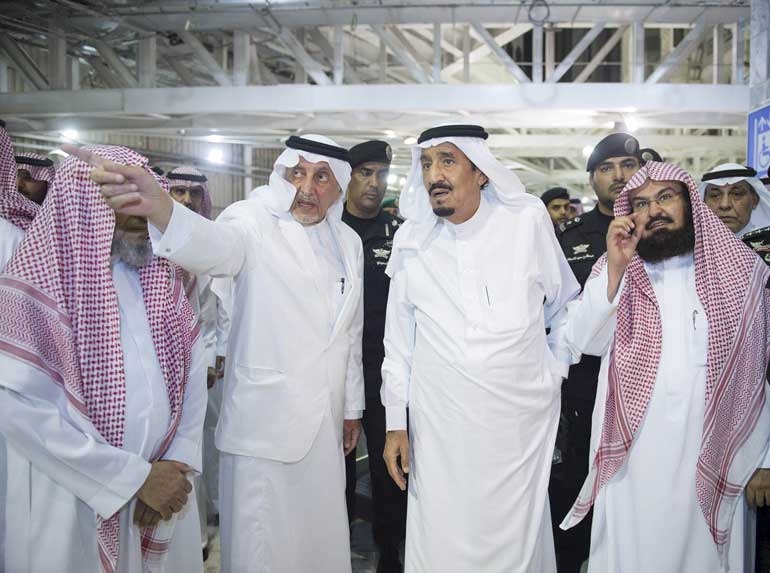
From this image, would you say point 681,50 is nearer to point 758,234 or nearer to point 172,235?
point 758,234

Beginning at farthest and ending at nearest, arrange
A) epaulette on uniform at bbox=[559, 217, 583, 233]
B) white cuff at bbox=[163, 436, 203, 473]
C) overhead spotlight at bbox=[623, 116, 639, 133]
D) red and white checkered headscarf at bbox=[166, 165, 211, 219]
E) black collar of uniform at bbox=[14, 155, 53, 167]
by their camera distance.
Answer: overhead spotlight at bbox=[623, 116, 639, 133]
red and white checkered headscarf at bbox=[166, 165, 211, 219]
black collar of uniform at bbox=[14, 155, 53, 167]
epaulette on uniform at bbox=[559, 217, 583, 233]
white cuff at bbox=[163, 436, 203, 473]

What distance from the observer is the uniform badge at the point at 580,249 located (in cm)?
335

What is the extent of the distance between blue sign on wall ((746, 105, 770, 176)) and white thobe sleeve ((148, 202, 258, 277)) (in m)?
3.70

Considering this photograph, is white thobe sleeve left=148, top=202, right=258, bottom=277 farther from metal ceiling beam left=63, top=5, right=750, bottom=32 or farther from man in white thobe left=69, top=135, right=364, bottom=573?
metal ceiling beam left=63, top=5, right=750, bottom=32

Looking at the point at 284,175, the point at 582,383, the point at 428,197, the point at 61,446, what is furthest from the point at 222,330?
the point at 61,446

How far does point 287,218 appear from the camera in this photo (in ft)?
9.30

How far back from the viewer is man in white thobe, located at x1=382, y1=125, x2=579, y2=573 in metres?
2.47

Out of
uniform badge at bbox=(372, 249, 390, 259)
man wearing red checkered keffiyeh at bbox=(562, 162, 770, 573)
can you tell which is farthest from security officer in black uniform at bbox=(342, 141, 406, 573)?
man wearing red checkered keffiyeh at bbox=(562, 162, 770, 573)

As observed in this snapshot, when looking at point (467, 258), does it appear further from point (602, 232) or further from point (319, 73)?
point (319, 73)

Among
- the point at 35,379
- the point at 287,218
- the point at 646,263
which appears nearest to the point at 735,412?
the point at 646,263

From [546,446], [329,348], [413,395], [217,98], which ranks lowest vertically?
[546,446]

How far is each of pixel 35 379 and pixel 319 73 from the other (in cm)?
519

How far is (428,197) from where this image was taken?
2873 millimetres

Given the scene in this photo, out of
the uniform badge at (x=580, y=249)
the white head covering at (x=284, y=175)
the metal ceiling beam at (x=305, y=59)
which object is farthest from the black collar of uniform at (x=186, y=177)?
the uniform badge at (x=580, y=249)
